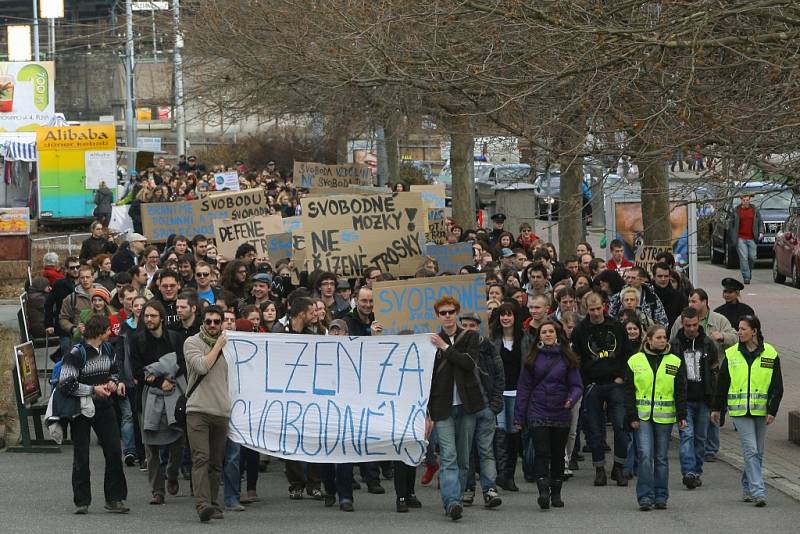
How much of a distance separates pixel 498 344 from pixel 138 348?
9.11 ft

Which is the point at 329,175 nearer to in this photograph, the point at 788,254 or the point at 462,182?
the point at 462,182

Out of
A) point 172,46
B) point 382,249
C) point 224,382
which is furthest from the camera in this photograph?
point 172,46

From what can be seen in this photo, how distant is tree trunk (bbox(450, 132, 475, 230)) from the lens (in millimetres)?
29209

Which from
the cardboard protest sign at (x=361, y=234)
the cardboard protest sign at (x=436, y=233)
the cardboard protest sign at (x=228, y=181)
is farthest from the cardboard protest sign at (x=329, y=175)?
the cardboard protest sign at (x=228, y=181)

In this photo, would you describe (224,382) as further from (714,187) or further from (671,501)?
(714,187)

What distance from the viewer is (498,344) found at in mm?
12148

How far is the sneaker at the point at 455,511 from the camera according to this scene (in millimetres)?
10562

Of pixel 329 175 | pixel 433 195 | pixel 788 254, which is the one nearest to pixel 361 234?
pixel 329 175

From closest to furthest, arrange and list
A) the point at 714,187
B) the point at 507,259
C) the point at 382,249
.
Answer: the point at 714,187, the point at 382,249, the point at 507,259

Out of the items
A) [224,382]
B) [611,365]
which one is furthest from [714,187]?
[224,382]

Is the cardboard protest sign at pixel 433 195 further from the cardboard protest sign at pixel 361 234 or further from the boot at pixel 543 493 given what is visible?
the boot at pixel 543 493

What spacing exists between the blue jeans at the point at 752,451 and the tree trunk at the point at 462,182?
17.3 meters

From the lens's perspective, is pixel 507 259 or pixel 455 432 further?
pixel 507 259

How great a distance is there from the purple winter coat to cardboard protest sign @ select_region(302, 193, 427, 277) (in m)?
5.12
